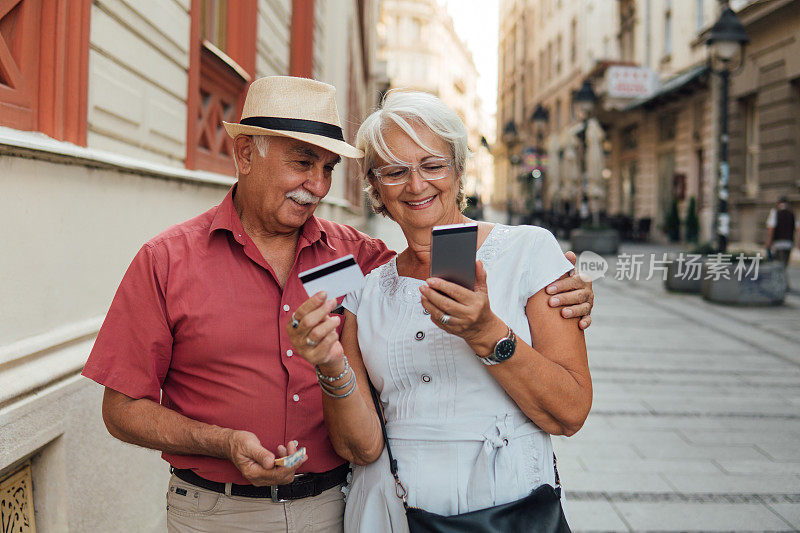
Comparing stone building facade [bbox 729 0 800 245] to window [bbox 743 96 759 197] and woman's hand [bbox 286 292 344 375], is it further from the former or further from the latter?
woman's hand [bbox 286 292 344 375]

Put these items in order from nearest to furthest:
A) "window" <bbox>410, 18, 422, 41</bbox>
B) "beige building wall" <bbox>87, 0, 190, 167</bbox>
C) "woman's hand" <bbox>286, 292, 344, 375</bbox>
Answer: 1. "woman's hand" <bbox>286, 292, 344, 375</bbox>
2. "beige building wall" <bbox>87, 0, 190, 167</bbox>
3. "window" <bbox>410, 18, 422, 41</bbox>

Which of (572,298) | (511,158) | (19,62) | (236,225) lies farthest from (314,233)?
(511,158)

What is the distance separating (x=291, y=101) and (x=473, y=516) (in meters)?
1.30

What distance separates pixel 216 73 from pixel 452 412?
3928 mm

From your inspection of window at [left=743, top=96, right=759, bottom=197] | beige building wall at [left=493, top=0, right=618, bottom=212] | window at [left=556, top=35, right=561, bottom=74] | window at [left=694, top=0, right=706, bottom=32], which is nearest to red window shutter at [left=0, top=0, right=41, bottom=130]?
A: window at [left=743, top=96, right=759, bottom=197]

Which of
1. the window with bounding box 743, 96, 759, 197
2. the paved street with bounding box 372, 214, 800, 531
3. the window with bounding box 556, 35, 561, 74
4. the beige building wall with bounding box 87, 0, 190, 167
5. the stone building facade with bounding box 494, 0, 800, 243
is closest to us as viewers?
the beige building wall with bounding box 87, 0, 190, 167

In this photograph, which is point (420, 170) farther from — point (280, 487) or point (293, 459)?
point (280, 487)

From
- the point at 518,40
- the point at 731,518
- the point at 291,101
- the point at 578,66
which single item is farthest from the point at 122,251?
the point at 518,40

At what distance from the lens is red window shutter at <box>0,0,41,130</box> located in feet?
7.43

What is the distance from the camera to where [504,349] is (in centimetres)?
168

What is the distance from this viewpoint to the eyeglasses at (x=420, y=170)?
1958 millimetres

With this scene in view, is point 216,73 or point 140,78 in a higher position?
point 216,73

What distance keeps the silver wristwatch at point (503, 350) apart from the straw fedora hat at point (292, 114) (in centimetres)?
73

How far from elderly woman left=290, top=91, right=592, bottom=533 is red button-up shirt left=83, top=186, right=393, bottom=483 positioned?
0.17 metres
